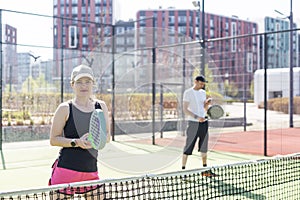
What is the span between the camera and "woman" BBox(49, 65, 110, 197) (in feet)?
9.63

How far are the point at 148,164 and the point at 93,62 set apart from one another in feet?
24.7

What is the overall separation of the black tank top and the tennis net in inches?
6.0

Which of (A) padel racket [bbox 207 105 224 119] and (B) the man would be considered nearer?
(B) the man

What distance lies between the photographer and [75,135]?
2971 mm

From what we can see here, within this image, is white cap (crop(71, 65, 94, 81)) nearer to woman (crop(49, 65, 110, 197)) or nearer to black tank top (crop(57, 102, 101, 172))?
woman (crop(49, 65, 110, 197))

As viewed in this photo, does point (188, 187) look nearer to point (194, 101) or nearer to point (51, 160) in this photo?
point (194, 101)

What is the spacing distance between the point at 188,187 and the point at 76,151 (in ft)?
6.03

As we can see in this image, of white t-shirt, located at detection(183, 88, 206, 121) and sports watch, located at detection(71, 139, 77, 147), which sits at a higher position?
white t-shirt, located at detection(183, 88, 206, 121)

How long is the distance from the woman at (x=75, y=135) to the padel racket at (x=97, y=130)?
89 millimetres

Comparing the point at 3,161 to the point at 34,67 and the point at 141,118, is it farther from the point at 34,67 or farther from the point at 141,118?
the point at 34,67

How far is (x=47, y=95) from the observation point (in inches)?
638

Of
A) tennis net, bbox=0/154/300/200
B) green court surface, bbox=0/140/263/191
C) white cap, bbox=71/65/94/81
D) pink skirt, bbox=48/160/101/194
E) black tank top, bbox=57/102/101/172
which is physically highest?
white cap, bbox=71/65/94/81

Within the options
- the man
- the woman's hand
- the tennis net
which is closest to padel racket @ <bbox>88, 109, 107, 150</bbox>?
the woman's hand

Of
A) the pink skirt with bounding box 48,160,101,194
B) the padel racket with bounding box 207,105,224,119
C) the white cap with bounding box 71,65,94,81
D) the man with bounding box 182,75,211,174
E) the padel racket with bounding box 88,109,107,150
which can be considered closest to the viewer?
the padel racket with bounding box 88,109,107,150
